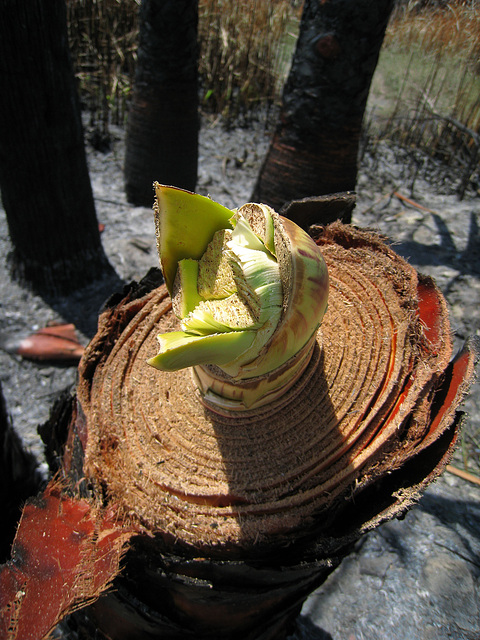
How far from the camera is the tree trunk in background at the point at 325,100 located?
89.5 inches

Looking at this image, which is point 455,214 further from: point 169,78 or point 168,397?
point 168,397

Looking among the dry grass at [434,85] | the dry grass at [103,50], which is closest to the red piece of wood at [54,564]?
the dry grass at [434,85]

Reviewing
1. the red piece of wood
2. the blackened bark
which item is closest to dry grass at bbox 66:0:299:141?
the blackened bark

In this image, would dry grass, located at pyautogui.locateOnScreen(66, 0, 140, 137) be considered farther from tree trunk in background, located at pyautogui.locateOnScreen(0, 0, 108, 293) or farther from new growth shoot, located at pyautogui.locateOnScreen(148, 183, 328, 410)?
new growth shoot, located at pyautogui.locateOnScreen(148, 183, 328, 410)

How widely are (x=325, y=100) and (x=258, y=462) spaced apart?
2099 mm

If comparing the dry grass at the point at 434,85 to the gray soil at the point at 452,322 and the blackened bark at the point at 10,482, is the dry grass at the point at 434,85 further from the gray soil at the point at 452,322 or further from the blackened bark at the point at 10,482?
the blackened bark at the point at 10,482

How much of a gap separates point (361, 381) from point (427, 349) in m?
0.20

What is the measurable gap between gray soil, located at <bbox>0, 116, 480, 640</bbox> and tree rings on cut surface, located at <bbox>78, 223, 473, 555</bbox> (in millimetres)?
952

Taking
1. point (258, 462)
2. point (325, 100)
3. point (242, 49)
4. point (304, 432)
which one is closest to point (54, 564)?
point (258, 462)

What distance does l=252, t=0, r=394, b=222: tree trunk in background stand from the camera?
227 cm

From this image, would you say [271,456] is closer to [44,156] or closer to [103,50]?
[44,156]

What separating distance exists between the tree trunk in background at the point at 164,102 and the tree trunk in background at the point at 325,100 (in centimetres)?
84

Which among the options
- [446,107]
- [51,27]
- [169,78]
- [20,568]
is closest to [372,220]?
[446,107]

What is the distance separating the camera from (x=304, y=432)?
3.70 ft
